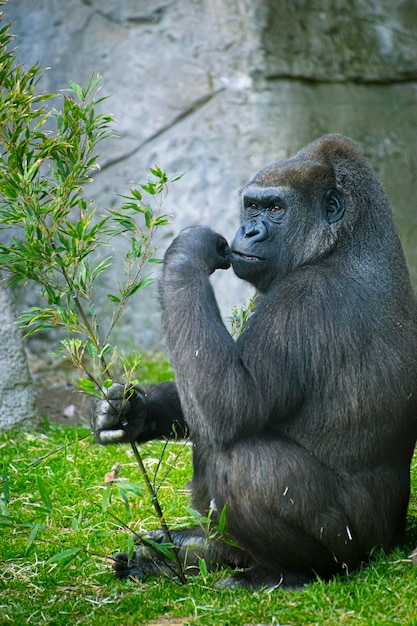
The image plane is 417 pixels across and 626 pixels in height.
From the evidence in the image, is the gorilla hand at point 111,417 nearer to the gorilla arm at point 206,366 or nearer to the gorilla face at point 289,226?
the gorilla arm at point 206,366

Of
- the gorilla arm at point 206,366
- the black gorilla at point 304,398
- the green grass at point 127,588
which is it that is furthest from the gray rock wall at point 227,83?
the gorilla arm at point 206,366

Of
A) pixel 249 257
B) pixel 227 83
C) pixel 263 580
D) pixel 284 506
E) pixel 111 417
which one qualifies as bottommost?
pixel 263 580

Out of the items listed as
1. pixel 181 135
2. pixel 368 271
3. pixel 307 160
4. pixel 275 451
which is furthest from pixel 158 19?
pixel 275 451

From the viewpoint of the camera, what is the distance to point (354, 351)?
3578 millimetres

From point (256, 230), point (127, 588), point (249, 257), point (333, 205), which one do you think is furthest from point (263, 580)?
point (333, 205)

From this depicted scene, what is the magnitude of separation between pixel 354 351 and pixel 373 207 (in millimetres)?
684

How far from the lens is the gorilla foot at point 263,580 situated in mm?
3604

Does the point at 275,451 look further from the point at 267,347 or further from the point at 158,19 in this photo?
the point at 158,19

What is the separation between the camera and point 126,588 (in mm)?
3742

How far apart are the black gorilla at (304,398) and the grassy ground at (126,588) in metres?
0.13

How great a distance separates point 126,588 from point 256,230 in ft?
5.16

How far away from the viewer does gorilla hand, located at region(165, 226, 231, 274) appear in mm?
3764

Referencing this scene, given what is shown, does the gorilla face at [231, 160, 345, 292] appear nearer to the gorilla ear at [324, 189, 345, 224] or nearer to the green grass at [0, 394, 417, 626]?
the gorilla ear at [324, 189, 345, 224]

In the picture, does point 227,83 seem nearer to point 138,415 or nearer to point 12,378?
point 12,378
